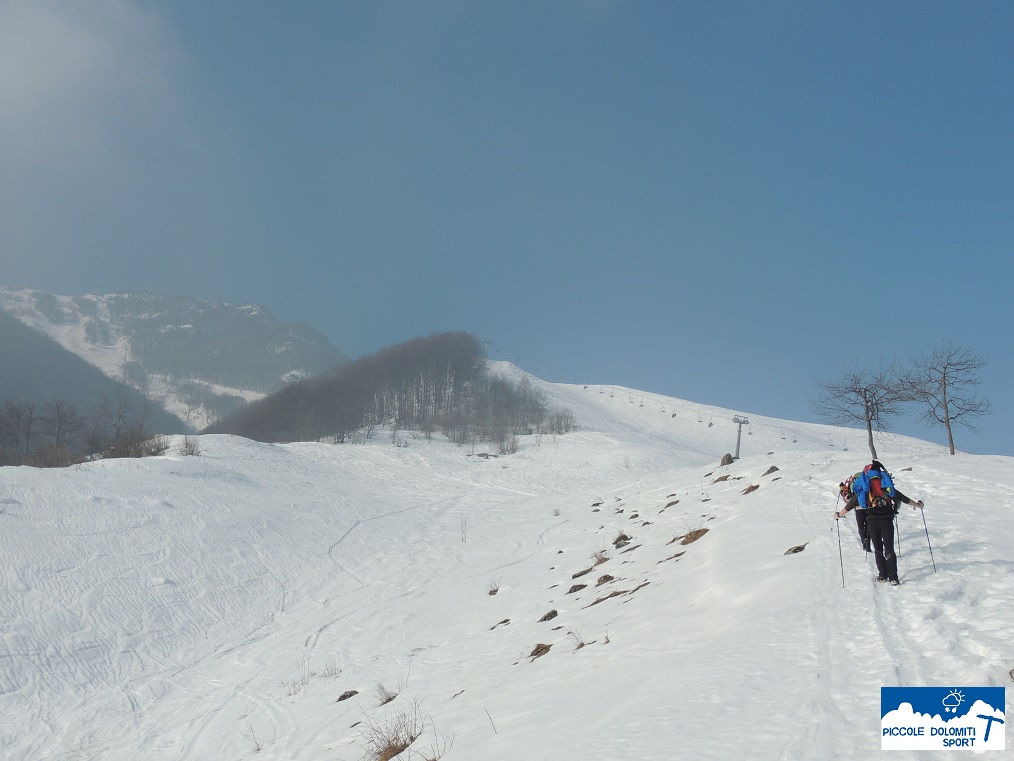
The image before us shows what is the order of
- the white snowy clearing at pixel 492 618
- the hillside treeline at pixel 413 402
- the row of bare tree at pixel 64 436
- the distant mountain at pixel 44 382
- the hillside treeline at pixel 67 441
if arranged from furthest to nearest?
1. the distant mountain at pixel 44 382
2. the hillside treeline at pixel 413 402
3. the row of bare tree at pixel 64 436
4. the hillside treeline at pixel 67 441
5. the white snowy clearing at pixel 492 618

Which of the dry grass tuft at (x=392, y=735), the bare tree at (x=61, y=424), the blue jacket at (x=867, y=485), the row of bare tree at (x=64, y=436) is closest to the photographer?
the dry grass tuft at (x=392, y=735)

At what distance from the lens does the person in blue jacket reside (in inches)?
307

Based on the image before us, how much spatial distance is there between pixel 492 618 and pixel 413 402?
96.7 meters

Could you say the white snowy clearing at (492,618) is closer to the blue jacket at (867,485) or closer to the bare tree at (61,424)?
the blue jacket at (867,485)

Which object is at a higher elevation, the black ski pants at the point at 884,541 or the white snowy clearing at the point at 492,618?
the black ski pants at the point at 884,541

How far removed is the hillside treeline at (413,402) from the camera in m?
86.6

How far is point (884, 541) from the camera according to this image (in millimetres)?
7914

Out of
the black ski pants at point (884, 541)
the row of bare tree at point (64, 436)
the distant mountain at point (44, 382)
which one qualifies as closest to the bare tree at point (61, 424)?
the row of bare tree at point (64, 436)

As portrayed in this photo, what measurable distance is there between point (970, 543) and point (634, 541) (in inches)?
356

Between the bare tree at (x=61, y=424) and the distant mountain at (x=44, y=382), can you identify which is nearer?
the bare tree at (x=61, y=424)

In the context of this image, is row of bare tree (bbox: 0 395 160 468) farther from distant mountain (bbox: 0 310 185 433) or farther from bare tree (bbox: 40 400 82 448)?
distant mountain (bbox: 0 310 185 433)

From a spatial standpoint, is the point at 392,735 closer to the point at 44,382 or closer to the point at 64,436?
the point at 64,436

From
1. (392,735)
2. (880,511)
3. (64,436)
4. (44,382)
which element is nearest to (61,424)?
(64,436)

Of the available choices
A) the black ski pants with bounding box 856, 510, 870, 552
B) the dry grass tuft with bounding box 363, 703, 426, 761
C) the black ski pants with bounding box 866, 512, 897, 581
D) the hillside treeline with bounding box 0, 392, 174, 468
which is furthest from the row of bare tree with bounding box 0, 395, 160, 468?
the black ski pants with bounding box 866, 512, 897, 581
